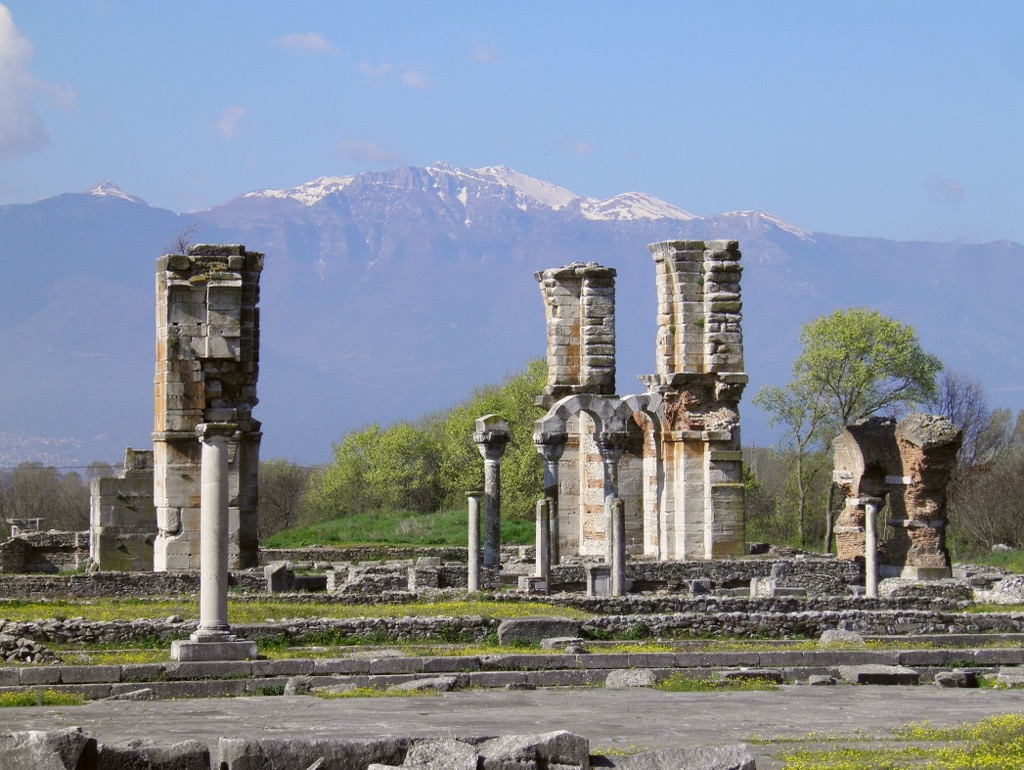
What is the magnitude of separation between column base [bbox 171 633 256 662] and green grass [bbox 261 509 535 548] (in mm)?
27138

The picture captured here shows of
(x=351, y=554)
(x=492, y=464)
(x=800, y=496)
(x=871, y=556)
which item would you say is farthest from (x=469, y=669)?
(x=800, y=496)

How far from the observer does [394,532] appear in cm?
6081

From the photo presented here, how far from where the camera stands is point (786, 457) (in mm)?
73375

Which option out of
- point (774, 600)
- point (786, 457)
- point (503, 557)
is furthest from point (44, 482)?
point (774, 600)

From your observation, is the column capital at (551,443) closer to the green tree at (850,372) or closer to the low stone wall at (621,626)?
the low stone wall at (621,626)

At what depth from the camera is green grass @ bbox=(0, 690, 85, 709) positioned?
20.6 metres

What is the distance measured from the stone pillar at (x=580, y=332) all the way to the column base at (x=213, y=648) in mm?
18274

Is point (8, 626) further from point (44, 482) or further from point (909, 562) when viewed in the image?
point (44, 482)

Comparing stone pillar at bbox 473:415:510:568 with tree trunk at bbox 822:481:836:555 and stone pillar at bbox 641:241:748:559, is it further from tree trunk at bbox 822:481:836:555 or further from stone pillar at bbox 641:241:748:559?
tree trunk at bbox 822:481:836:555

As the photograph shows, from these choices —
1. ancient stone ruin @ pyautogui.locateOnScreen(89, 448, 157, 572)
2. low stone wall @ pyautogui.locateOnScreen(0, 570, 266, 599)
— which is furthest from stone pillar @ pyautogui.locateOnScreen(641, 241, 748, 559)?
ancient stone ruin @ pyautogui.locateOnScreen(89, 448, 157, 572)

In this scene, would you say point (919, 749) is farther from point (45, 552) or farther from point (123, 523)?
point (45, 552)

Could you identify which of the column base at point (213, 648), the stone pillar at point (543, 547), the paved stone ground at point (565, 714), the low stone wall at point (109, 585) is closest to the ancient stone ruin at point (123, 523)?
the low stone wall at point (109, 585)

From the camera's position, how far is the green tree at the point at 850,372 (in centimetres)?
6812

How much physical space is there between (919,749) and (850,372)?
171 ft
